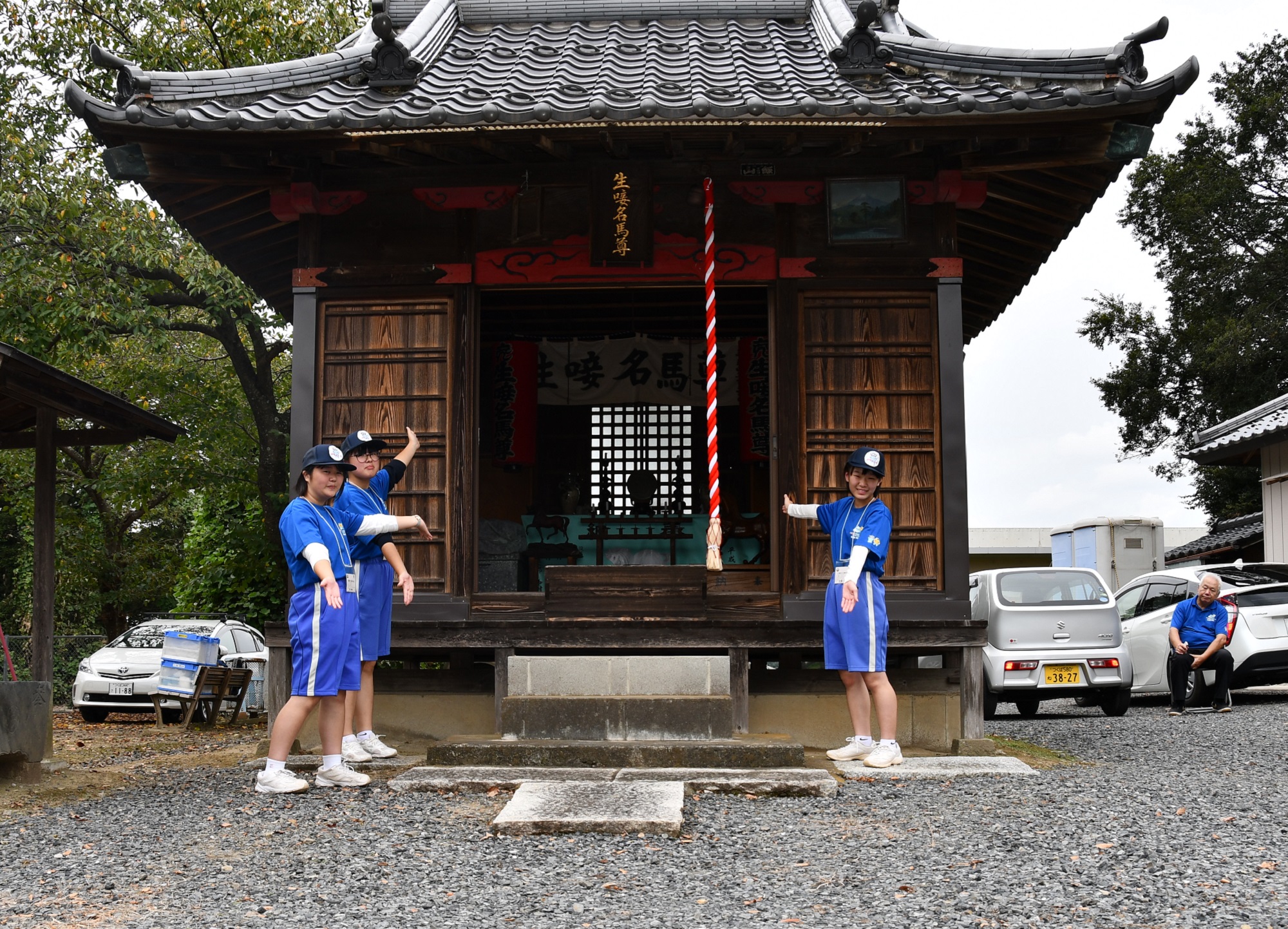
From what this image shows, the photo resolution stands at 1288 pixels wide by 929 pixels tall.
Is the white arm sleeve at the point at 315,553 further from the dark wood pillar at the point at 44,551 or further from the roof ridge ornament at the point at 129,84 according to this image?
the roof ridge ornament at the point at 129,84

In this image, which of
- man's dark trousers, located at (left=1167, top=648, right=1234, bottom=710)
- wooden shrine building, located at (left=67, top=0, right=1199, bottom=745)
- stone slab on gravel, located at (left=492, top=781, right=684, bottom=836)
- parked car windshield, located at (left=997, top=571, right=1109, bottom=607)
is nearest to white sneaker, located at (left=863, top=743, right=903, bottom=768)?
wooden shrine building, located at (left=67, top=0, right=1199, bottom=745)

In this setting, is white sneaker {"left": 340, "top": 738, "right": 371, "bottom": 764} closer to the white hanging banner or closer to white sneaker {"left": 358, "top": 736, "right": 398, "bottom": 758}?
white sneaker {"left": 358, "top": 736, "right": 398, "bottom": 758}

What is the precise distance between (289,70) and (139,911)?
6236mm

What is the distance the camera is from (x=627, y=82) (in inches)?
332

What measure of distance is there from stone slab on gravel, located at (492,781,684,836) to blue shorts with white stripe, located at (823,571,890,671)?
1637mm

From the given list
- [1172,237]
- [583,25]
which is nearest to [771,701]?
[583,25]

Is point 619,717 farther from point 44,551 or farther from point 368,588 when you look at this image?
point 44,551

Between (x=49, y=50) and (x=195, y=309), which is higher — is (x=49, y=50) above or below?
above

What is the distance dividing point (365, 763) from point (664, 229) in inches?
170

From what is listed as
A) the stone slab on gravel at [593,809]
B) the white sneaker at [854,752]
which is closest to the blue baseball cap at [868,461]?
the white sneaker at [854,752]

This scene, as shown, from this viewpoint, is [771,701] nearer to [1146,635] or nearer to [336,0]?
[1146,635]

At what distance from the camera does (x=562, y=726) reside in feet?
24.1

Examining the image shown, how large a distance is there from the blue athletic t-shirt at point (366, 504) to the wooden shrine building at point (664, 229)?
2.35 ft

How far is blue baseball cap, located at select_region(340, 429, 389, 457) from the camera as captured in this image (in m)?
7.38
